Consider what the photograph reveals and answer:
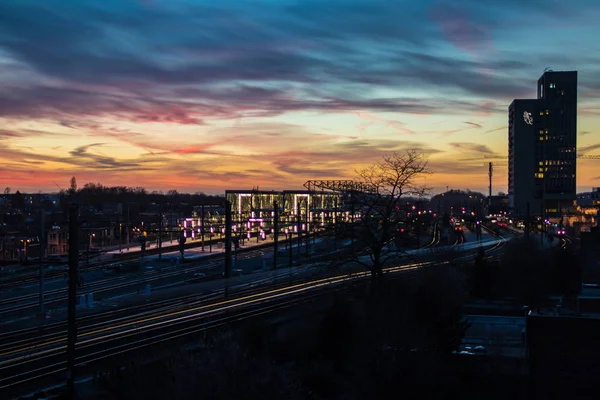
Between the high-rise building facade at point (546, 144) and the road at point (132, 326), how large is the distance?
84.4 metres

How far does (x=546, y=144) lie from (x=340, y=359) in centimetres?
9840

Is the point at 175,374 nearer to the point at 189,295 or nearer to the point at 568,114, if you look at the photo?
the point at 189,295

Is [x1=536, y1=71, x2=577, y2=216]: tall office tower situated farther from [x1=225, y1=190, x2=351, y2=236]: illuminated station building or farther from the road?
the road

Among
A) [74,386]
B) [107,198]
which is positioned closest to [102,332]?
[74,386]

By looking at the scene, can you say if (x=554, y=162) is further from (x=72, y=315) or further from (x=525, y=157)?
(x=72, y=315)

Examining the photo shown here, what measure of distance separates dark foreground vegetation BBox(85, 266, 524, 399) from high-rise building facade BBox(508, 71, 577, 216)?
92.0 meters

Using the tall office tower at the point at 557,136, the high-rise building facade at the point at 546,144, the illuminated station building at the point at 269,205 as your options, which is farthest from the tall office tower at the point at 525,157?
the illuminated station building at the point at 269,205

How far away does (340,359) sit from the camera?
1242 cm

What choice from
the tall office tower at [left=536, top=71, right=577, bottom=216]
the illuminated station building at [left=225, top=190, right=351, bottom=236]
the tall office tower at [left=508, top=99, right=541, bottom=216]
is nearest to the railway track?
the illuminated station building at [left=225, top=190, right=351, bottom=236]

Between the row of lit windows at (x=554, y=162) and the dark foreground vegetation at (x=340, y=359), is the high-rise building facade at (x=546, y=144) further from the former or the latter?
the dark foreground vegetation at (x=340, y=359)

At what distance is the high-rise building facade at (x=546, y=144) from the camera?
101m

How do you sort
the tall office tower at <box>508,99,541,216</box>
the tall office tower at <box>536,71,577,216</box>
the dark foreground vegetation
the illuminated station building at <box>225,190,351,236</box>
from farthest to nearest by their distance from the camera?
the tall office tower at <box>508,99,541,216</box> → the tall office tower at <box>536,71,577,216</box> → the illuminated station building at <box>225,190,351,236</box> → the dark foreground vegetation

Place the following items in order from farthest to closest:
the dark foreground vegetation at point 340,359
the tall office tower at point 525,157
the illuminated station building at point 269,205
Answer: the tall office tower at point 525,157
the illuminated station building at point 269,205
the dark foreground vegetation at point 340,359

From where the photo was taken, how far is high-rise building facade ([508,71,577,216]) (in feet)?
330
